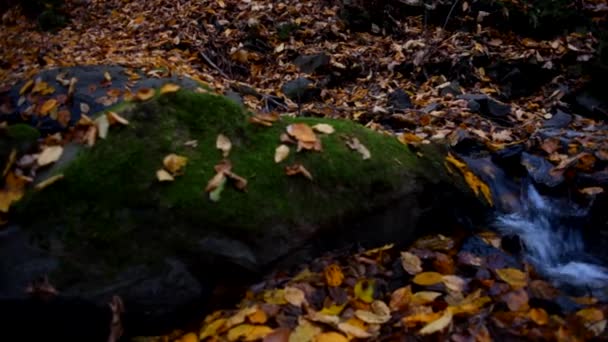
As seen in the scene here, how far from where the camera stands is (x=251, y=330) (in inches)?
83.1

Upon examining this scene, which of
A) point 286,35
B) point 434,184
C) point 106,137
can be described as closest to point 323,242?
point 434,184

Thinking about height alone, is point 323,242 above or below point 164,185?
below

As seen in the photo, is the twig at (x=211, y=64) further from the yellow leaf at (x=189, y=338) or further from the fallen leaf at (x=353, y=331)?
the fallen leaf at (x=353, y=331)

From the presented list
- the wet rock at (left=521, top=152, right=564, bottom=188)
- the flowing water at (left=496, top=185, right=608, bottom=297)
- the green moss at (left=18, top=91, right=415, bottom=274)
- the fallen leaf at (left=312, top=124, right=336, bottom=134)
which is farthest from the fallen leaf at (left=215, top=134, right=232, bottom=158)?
the wet rock at (left=521, top=152, right=564, bottom=188)

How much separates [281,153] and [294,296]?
0.77 meters

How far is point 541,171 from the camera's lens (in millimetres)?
3578

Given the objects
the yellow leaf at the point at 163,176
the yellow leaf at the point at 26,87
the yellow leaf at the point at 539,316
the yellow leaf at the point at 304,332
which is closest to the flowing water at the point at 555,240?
the yellow leaf at the point at 539,316

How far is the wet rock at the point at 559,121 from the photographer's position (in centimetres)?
453

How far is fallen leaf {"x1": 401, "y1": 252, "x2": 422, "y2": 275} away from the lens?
2.49m

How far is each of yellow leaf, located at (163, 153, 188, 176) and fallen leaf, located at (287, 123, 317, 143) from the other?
632 millimetres

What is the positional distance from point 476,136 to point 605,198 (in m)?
1.17

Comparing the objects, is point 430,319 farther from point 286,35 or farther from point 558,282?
point 286,35

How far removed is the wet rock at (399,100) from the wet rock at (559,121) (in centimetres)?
138

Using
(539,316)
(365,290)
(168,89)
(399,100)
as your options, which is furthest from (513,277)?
(399,100)
